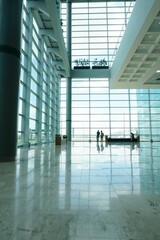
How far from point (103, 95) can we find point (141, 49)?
17892 millimetres

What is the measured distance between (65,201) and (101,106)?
34.1m

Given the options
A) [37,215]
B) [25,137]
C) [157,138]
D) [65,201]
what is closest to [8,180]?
[65,201]

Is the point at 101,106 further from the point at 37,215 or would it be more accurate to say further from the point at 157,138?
the point at 37,215

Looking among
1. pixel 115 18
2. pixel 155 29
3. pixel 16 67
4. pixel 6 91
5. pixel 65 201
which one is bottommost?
pixel 65 201

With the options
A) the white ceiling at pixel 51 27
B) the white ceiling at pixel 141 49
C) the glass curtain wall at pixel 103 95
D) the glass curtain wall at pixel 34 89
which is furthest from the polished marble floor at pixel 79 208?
the glass curtain wall at pixel 103 95

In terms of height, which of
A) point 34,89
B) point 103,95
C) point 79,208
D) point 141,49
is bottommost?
point 79,208

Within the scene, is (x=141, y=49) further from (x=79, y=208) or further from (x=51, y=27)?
(x=79, y=208)

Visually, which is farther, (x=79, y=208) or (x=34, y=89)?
(x=34, y=89)

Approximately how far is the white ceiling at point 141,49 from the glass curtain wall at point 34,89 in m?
9.01

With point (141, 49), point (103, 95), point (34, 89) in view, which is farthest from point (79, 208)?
point (103, 95)

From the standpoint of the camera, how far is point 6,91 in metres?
9.16

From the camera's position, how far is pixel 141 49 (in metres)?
20.3

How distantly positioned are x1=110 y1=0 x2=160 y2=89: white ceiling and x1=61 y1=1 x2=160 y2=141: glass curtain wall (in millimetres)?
4997

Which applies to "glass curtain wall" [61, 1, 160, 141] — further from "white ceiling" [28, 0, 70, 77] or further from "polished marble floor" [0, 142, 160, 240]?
"polished marble floor" [0, 142, 160, 240]
